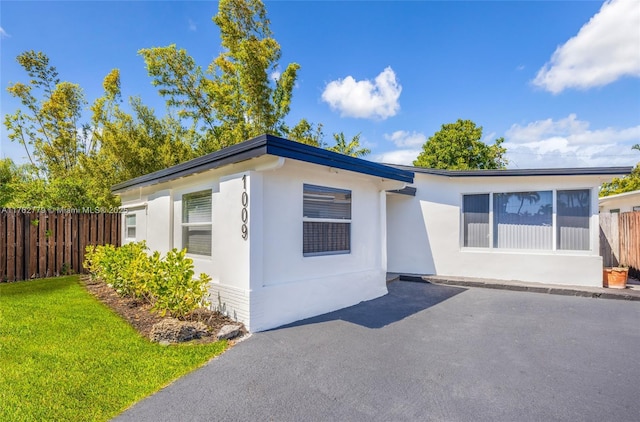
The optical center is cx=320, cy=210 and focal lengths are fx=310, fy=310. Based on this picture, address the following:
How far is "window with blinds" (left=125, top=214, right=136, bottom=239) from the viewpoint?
9888mm

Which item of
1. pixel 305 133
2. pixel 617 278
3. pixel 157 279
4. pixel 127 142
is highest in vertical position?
pixel 305 133

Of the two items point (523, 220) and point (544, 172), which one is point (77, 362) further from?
point (544, 172)

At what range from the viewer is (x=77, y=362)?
12.0ft

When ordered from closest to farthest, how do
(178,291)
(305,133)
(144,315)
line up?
(178,291) < (144,315) < (305,133)

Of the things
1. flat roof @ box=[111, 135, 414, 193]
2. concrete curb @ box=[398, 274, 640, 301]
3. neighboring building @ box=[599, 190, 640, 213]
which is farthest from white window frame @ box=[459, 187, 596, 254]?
neighboring building @ box=[599, 190, 640, 213]

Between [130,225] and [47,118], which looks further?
[47,118]

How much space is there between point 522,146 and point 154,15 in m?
27.7

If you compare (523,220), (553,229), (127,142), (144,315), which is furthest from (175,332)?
(127,142)

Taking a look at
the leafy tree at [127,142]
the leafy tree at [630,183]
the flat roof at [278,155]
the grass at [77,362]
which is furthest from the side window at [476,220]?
the leafy tree at [630,183]

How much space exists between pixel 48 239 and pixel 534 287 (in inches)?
534

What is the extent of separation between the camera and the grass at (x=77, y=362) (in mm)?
2818

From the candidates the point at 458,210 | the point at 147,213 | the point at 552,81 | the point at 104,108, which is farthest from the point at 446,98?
the point at 104,108

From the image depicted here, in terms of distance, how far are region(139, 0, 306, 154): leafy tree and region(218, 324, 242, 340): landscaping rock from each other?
38.1 ft

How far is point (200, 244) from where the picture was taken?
21.0 ft
